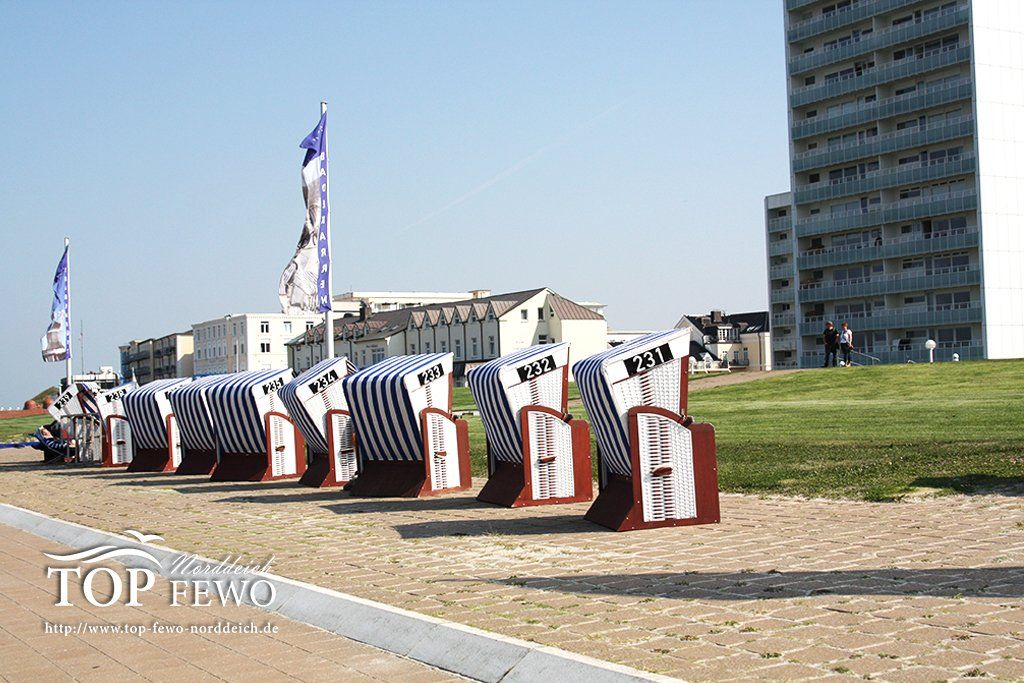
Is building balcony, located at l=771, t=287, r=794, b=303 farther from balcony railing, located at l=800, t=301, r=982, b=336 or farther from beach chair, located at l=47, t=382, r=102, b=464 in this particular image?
beach chair, located at l=47, t=382, r=102, b=464

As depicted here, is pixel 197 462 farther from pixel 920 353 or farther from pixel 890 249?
pixel 890 249

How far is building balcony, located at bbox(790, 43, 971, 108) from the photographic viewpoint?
3177 inches

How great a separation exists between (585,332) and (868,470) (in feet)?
336

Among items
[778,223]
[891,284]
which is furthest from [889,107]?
[778,223]

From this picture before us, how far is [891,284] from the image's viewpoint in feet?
280

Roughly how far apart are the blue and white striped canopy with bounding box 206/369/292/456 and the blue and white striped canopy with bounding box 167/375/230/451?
0.36 meters

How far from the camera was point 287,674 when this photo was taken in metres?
6.54

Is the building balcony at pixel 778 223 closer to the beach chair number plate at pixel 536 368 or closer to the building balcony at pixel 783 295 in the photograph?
the building balcony at pixel 783 295

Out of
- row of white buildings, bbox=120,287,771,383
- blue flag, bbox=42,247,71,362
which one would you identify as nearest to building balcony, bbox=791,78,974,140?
row of white buildings, bbox=120,287,771,383

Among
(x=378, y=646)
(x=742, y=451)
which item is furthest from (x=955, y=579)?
(x=742, y=451)

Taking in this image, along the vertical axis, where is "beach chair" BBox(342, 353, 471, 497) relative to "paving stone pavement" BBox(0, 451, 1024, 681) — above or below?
above

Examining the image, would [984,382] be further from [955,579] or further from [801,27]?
[801,27]

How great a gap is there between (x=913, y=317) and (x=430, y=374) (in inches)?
2872

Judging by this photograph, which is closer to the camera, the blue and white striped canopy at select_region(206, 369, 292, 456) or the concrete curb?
the concrete curb
